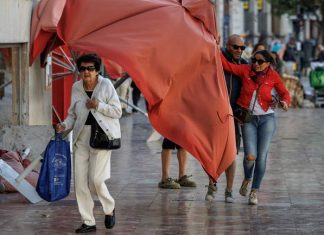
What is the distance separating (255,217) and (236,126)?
4.62 ft

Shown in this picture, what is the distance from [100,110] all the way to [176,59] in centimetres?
161

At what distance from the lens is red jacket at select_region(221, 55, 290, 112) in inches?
475

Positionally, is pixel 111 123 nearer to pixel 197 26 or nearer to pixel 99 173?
pixel 99 173

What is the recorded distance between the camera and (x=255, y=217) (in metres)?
11.3

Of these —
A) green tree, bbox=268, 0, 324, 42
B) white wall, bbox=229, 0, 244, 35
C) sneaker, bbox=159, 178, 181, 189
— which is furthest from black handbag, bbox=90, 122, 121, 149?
white wall, bbox=229, 0, 244, 35

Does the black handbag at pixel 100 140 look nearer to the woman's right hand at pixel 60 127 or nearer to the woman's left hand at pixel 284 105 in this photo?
the woman's right hand at pixel 60 127

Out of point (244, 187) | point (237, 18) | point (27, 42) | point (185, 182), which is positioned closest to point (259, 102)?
point (244, 187)

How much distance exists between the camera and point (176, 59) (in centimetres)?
1154

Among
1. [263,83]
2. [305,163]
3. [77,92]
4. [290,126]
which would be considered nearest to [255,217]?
[263,83]

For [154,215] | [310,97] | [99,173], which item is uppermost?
[99,173]

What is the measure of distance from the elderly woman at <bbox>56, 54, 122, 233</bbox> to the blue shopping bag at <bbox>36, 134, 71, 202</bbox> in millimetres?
390

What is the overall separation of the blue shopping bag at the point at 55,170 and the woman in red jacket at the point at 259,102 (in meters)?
2.20

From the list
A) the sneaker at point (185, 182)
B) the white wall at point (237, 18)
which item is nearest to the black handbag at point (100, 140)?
the sneaker at point (185, 182)

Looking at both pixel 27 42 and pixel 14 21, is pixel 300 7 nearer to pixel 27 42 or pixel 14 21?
pixel 27 42
